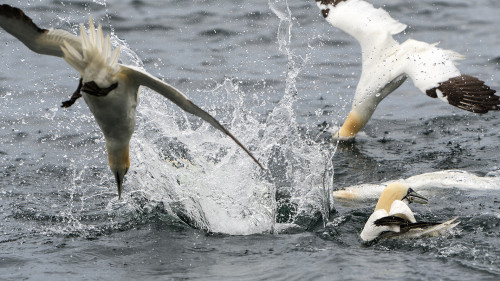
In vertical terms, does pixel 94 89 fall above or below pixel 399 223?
above

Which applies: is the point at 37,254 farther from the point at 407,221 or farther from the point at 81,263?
the point at 407,221

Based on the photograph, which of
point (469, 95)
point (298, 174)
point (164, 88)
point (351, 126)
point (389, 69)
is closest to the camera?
point (164, 88)

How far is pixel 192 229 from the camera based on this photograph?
276 inches

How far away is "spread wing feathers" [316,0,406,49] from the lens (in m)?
11.1

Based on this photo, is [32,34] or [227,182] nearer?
[32,34]

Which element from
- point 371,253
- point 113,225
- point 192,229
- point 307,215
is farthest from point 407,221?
point 113,225

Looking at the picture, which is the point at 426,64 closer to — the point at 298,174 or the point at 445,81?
the point at 445,81

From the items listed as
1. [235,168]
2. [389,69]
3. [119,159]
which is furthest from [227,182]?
[389,69]

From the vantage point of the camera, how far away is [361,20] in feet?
37.0

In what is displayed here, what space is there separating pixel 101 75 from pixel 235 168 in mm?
2254

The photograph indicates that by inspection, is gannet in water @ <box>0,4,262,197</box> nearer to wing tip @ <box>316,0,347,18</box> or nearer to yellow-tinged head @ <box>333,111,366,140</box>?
yellow-tinged head @ <box>333,111,366,140</box>

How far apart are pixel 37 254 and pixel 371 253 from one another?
2.39 meters

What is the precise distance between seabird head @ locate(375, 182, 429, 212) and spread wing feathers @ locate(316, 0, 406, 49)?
157 inches

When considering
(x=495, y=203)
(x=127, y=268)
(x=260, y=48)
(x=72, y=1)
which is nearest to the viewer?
(x=127, y=268)
